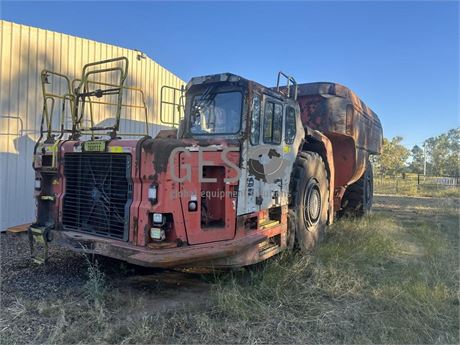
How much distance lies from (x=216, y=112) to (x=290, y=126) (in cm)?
137

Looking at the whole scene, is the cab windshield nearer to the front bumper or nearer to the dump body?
the front bumper

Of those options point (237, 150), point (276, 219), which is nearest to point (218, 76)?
point (237, 150)

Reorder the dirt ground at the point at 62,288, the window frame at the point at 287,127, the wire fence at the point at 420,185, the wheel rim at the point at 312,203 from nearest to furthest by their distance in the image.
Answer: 1. the dirt ground at the point at 62,288
2. the window frame at the point at 287,127
3. the wheel rim at the point at 312,203
4. the wire fence at the point at 420,185

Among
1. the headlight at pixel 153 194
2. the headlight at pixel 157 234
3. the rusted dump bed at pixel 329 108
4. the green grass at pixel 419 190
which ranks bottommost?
the green grass at pixel 419 190

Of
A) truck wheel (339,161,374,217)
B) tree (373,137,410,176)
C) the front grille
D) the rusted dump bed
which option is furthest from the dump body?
tree (373,137,410,176)

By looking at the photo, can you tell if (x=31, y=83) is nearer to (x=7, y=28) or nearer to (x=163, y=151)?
(x=7, y=28)

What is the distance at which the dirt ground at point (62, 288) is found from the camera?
162 inches

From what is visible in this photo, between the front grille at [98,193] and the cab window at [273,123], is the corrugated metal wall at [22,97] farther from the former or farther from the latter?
the cab window at [273,123]

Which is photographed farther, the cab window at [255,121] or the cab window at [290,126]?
the cab window at [290,126]

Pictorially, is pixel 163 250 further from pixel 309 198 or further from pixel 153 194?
pixel 309 198

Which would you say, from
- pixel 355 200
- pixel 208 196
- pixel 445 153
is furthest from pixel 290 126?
pixel 445 153

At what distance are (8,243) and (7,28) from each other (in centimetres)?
431

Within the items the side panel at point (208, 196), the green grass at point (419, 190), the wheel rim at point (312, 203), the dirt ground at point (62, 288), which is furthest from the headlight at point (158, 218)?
the green grass at point (419, 190)

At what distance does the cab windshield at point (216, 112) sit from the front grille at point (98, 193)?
1272 millimetres
